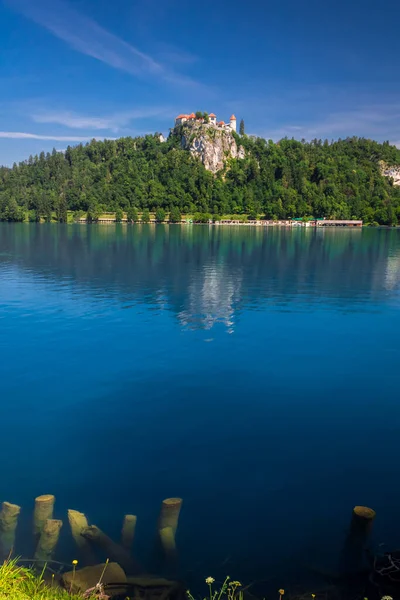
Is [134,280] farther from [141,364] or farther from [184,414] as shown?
[184,414]

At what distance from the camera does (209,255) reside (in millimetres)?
89500

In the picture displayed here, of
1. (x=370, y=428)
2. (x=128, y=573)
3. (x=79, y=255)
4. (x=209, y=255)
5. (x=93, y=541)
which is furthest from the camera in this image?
(x=209, y=255)

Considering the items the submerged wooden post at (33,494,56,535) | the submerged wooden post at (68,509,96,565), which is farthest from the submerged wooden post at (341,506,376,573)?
the submerged wooden post at (33,494,56,535)

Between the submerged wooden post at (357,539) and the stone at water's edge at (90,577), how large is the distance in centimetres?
569

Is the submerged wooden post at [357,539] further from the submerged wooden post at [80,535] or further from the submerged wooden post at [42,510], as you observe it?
the submerged wooden post at [42,510]

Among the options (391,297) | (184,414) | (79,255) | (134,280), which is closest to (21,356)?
(184,414)

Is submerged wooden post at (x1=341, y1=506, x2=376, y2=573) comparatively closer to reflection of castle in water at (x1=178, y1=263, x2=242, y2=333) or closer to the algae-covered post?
the algae-covered post

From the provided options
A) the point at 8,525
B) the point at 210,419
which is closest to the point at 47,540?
the point at 8,525

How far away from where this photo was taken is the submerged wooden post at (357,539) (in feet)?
39.4

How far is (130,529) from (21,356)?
60.0 feet

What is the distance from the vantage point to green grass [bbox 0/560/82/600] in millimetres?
8883

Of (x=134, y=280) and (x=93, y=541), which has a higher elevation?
(x=134, y=280)

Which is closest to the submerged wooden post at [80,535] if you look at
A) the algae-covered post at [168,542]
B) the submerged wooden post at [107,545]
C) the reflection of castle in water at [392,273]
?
the submerged wooden post at [107,545]

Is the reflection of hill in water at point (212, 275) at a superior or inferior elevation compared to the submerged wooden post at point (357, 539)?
superior
